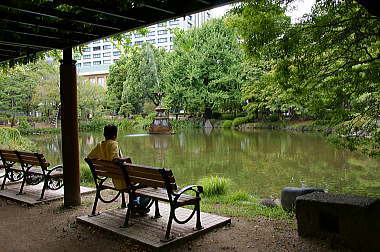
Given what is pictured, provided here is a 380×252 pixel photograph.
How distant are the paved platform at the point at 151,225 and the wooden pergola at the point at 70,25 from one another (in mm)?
1279

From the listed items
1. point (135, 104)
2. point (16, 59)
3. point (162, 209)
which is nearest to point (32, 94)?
point (135, 104)

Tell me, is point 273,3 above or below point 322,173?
above

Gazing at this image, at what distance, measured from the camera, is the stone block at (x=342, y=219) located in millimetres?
3893

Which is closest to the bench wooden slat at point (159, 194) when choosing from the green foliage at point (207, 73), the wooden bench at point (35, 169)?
the wooden bench at point (35, 169)

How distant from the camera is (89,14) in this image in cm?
466

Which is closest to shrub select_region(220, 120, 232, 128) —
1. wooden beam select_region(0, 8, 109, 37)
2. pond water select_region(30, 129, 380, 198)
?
pond water select_region(30, 129, 380, 198)

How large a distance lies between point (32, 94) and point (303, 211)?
1371 inches

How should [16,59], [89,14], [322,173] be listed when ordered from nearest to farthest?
[89,14], [16,59], [322,173]

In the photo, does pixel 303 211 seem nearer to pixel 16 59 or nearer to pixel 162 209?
pixel 162 209

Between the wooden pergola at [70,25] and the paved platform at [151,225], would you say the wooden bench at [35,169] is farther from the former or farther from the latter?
the paved platform at [151,225]

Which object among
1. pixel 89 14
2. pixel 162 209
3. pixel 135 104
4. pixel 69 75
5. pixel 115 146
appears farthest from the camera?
pixel 135 104

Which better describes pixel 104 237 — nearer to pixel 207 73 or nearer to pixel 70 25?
pixel 70 25

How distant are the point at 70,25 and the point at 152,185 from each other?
2563 mm

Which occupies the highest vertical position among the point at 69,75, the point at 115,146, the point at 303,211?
the point at 69,75
